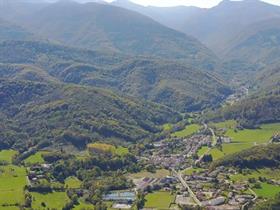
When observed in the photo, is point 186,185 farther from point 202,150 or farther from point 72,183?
point 202,150

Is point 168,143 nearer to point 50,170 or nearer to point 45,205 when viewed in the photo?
point 50,170

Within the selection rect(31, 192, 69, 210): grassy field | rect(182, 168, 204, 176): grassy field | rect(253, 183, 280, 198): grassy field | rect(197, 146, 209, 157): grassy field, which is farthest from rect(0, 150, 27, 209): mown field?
rect(253, 183, 280, 198): grassy field

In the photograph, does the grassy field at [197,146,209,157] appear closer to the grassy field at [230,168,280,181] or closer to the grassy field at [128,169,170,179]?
the grassy field at [128,169,170,179]

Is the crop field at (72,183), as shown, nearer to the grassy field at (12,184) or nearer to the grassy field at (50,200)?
the grassy field at (50,200)

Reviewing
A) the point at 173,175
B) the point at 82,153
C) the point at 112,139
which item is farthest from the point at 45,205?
the point at 112,139

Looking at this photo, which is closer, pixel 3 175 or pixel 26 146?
pixel 3 175

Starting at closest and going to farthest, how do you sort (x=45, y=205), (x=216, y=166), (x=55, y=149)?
(x=45, y=205) → (x=216, y=166) → (x=55, y=149)
